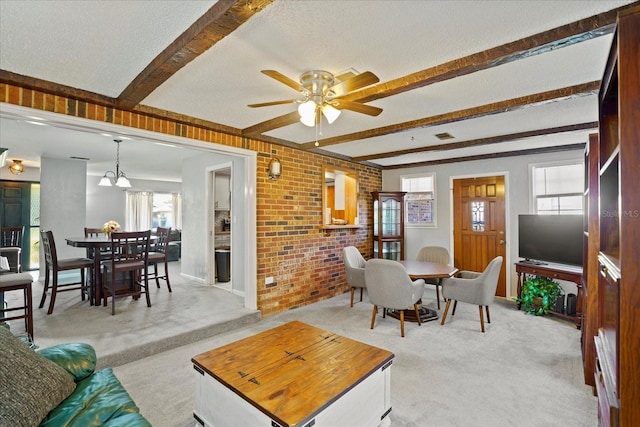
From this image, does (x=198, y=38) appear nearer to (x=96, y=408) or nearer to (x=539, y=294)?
(x=96, y=408)

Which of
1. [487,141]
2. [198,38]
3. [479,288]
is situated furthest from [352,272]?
[198,38]

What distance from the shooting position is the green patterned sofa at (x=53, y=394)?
4.11 ft

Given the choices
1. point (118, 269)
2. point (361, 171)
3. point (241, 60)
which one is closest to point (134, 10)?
point (241, 60)

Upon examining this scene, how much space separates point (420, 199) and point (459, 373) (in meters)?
3.69

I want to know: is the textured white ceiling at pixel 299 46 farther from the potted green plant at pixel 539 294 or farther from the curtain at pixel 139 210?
the curtain at pixel 139 210

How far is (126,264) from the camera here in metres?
3.86

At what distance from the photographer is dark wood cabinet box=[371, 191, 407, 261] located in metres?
5.70

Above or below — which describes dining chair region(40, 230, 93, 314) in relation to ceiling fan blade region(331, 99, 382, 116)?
below

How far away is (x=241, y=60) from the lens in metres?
2.04

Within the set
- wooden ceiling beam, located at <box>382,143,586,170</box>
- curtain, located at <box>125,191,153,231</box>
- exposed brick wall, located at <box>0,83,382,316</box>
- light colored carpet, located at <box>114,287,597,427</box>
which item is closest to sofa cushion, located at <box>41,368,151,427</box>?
light colored carpet, located at <box>114,287,597,427</box>

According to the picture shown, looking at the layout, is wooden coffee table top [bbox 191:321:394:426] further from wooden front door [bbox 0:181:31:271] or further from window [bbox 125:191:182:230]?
window [bbox 125:191:182:230]

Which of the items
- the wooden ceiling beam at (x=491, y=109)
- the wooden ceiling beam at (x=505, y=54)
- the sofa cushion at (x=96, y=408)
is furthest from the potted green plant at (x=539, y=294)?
the sofa cushion at (x=96, y=408)

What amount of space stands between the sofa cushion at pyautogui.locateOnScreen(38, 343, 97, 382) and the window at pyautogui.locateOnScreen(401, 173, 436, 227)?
5.21 m

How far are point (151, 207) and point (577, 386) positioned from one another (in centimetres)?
985
